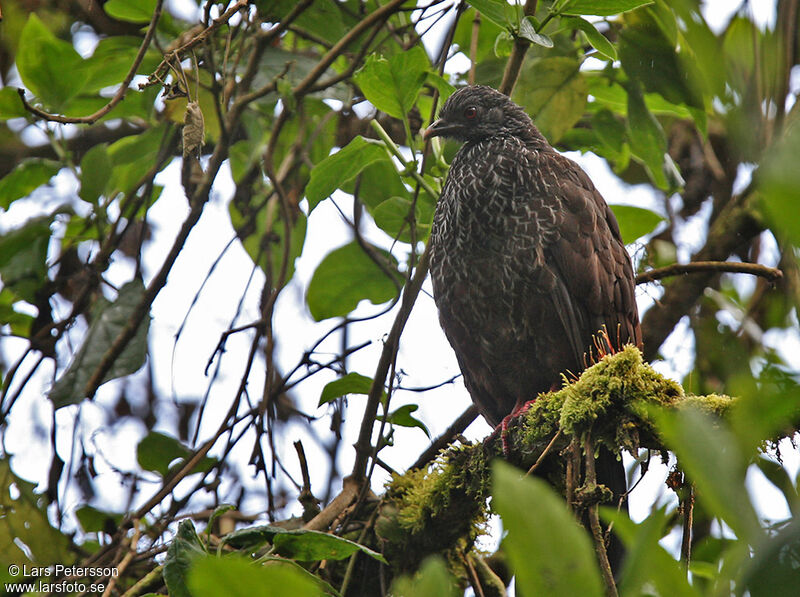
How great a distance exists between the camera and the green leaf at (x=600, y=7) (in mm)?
2576

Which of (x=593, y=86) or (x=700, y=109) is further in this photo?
(x=593, y=86)

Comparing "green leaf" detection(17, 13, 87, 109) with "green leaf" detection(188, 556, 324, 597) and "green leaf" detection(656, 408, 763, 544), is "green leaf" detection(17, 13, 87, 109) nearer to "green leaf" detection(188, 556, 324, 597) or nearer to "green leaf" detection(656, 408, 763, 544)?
"green leaf" detection(188, 556, 324, 597)

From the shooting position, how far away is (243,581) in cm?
88

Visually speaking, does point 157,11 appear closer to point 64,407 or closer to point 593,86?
point 64,407

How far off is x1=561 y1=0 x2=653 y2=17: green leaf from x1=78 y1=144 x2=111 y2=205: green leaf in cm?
210

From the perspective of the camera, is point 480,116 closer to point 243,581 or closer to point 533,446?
point 533,446

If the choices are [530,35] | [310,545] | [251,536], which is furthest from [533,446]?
[530,35]

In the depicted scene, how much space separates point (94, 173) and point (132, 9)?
75 centimetres

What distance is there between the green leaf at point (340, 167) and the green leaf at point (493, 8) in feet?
2.13

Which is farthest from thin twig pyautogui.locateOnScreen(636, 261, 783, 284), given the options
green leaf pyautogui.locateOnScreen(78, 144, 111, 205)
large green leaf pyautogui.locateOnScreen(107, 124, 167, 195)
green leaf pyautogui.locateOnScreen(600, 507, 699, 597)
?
green leaf pyautogui.locateOnScreen(600, 507, 699, 597)

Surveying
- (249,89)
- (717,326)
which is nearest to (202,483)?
(249,89)

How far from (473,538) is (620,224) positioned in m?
1.53

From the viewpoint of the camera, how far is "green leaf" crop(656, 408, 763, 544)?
0.71 meters

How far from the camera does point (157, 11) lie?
2836mm
